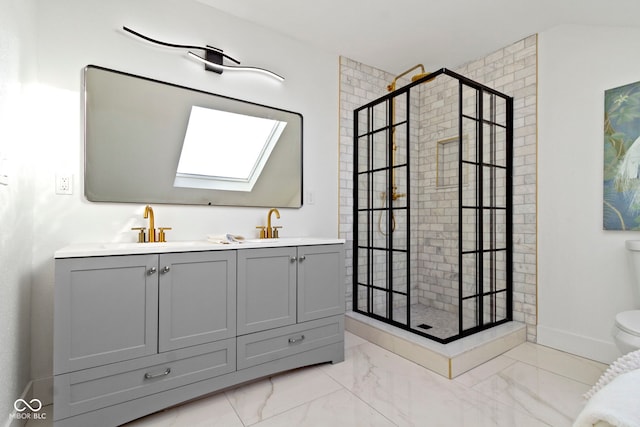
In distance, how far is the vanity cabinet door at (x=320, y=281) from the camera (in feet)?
6.99

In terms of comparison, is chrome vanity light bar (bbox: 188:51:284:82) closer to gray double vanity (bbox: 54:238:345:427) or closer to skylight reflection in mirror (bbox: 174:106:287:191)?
skylight reflection in mirror (bbox: 174:106:287:191)

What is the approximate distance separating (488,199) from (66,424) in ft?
10.3

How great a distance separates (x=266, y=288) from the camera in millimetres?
1980

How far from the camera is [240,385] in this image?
198 cm

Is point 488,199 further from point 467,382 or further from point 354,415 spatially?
point 354,415

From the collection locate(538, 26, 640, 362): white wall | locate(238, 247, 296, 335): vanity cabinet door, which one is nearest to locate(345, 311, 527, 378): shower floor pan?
locate(538, 26, 640, 362): white wall

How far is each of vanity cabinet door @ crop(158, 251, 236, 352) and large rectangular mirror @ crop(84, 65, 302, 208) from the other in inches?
24.6

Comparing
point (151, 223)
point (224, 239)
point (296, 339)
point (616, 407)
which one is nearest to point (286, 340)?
point (296, 339)

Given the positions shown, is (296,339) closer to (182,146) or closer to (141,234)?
(141,234)

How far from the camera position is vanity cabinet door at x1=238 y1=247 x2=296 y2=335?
1.89 meters

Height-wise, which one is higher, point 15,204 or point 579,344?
point 15,204

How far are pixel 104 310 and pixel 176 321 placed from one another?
33 centimetres

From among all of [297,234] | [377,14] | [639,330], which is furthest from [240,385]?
[377,14]

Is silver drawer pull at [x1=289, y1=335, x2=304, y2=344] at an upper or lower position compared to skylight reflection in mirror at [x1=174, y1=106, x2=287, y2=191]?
lower
